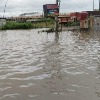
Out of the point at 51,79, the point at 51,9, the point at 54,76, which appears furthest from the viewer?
the point at 51,9

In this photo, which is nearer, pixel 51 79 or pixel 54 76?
pixel 51 79

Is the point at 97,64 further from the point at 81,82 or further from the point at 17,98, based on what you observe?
the point at 17,98

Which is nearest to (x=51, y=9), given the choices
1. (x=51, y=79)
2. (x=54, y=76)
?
(x=54, y=76)

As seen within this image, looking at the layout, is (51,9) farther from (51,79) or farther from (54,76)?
(51,79)

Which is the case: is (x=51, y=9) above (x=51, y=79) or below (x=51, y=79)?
above

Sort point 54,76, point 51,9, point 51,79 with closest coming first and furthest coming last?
point 51,79 → point 54,76 → point 51,9

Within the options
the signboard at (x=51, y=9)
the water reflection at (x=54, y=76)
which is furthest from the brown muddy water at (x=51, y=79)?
the signboard at (x=51, y=9)

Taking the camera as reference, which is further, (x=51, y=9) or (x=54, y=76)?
(x=51, y=9)

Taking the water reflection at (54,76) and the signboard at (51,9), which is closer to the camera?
the water reflection at (54,76)

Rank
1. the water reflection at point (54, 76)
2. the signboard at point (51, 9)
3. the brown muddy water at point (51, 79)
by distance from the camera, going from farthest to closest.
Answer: the signboard at point (51, 9) → the water reflection at point (54, 76) → the brown muddy water at point (51, 79)

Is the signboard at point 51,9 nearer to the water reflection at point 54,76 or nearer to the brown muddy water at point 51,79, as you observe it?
the water reflection at point 54,76

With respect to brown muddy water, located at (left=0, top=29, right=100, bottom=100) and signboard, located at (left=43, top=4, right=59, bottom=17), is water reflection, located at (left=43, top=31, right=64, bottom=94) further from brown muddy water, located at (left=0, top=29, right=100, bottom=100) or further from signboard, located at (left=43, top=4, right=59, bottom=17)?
signboard, located at (left=43, top=4, right=59, bottom=17)

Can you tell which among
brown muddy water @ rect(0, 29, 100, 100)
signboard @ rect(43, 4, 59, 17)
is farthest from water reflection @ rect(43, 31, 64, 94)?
signboard @ rect(43, 4, 59, 17)

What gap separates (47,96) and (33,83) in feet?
5.98
